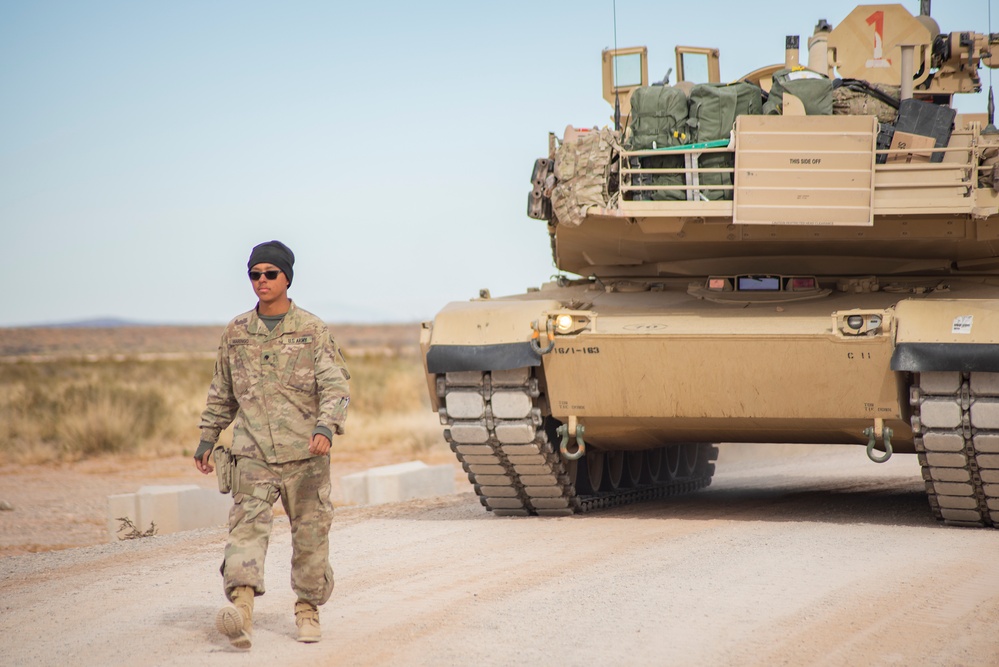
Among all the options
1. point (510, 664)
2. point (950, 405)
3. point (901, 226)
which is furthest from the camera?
point (901, 226)

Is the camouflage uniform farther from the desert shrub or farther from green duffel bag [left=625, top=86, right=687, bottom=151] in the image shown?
the desert shrub

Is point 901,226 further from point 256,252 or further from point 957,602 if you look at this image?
point 256,252

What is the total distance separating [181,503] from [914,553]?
6348 millimetres

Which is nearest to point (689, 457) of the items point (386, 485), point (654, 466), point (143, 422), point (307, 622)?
point (654, 466)

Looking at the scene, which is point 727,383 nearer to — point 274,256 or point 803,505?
point 803,505

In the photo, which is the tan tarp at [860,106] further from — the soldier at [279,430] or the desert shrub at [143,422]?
Answer: the desert shrub at [143,422]

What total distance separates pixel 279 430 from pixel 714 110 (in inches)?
195

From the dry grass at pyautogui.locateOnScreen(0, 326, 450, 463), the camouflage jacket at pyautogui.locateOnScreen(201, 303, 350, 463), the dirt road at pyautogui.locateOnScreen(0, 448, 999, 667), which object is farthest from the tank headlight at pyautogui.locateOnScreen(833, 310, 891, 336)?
the dry grass at pyautogui.locateOnScreen(0, 326, 450, 463)

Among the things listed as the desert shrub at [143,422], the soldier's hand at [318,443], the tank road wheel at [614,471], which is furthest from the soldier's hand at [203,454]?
the desert shrub at [143,422]

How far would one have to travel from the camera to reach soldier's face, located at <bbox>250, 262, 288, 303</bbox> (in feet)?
18.2

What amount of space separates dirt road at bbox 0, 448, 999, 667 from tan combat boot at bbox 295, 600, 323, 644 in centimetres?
5

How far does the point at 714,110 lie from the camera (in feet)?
30.4

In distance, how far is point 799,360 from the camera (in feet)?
28.5

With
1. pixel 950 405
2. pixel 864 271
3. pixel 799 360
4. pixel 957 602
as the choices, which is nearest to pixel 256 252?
pixel 957 602
